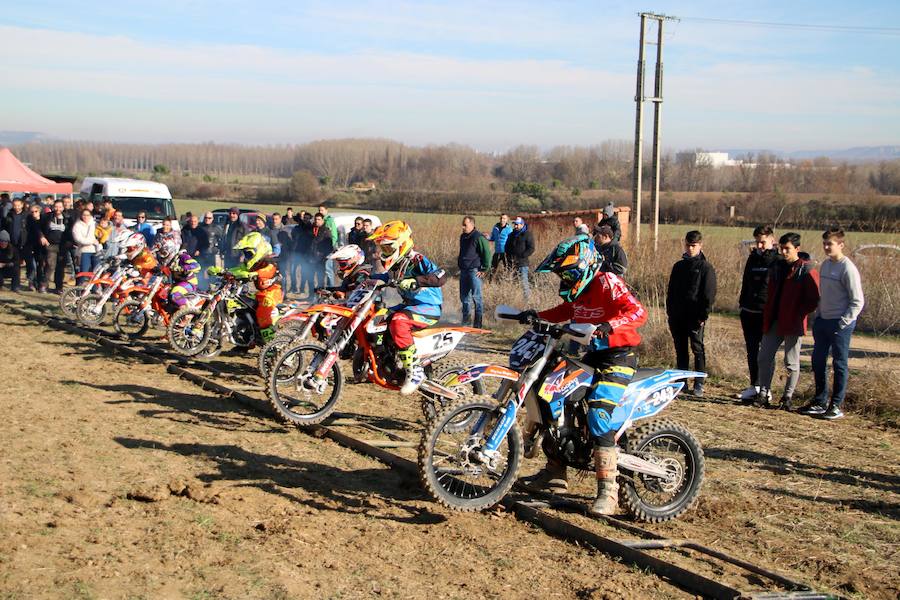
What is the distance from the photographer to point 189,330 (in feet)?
40.2

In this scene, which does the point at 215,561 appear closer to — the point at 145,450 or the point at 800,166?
the point at 145,450

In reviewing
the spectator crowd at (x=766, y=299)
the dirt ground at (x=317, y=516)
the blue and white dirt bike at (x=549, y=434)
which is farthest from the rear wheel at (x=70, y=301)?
the blue and white dirt bike at (x=549, y=434)

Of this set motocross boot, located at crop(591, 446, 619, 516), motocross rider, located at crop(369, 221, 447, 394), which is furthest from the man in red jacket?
motocross boot, located at crop(591, 446, 619, 516)

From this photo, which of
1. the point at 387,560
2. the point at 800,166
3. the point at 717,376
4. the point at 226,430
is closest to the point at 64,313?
the point at 226,430

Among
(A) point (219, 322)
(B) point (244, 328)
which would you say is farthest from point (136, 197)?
(B) point (244, 328)

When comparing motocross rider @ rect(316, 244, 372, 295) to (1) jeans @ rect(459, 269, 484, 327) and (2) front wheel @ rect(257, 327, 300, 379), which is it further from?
(1) jeans @ rect(459, 269, 484, 327)

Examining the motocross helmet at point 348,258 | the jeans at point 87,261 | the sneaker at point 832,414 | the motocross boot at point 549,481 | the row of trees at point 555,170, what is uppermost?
the row of trees at point 555,170

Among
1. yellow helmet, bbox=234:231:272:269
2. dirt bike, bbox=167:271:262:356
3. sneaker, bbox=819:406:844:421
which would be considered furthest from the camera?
dirt bike, bbox=167:271:262:356

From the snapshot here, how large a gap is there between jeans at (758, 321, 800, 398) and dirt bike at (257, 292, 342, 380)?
17.4ft

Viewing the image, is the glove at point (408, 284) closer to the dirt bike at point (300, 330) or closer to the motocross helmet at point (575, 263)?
the dirt bike at point (300, 330)

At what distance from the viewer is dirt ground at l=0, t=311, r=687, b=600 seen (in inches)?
206

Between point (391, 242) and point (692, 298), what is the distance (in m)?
4.23

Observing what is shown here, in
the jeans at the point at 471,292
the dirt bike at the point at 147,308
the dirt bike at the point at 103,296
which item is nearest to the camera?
the dirt bike at the point at 147,308

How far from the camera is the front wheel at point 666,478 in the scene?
21.4ft
